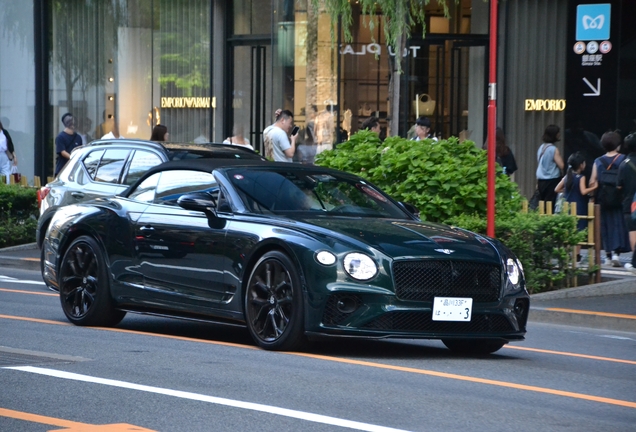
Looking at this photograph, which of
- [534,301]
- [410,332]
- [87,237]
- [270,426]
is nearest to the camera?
[270,426]

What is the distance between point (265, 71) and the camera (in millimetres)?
24750

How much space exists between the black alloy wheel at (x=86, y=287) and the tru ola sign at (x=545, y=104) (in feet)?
42.0

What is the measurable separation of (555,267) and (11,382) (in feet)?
26.7

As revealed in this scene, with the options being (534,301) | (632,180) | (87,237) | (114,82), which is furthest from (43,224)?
(114,82)

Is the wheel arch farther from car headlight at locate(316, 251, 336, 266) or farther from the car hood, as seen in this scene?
the car hood

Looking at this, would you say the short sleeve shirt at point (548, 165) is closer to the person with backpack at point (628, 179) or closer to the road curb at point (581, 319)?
the person with backpack at point (628, 179)

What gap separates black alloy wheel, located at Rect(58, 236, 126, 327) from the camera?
10.9 meters

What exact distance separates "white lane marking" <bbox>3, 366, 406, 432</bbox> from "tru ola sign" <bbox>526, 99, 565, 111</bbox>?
1525 centimetres

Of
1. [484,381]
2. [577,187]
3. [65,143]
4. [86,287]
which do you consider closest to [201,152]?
[86,287]

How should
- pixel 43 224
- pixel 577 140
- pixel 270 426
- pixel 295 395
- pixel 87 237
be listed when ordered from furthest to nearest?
pixel 577 140 < pixel 43 224 < pixel 87 237 < pixel 295 395 < pixel 270 426

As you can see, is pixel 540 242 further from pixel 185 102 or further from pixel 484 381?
pixel 185 102

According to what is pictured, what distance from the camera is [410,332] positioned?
9.00m

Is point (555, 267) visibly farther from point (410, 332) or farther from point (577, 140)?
point (577, 140)

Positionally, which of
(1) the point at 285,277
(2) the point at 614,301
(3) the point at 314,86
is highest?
(3) the point at 314,86
